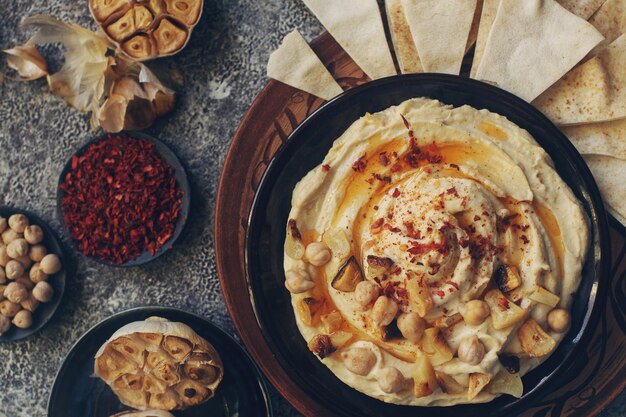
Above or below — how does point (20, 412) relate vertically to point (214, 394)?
above

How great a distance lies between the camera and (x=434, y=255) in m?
2.96

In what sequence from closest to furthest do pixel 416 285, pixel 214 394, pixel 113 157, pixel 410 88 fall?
1. pixel 416 285
2. pixel 410 88
3. pixel 214 394
4. pixel 113 157

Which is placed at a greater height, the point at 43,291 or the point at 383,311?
the point at 43,291

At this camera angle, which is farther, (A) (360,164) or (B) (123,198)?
(B) (123,198)

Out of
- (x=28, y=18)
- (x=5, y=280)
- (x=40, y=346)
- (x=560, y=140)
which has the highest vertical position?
(x=28, y=18)

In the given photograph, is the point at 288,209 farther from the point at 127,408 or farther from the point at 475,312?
the point at 127,408

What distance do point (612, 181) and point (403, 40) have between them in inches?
48.4

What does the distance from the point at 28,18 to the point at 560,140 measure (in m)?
2.76

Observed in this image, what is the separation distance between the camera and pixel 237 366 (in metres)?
3.61

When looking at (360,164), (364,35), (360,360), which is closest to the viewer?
(360,360)

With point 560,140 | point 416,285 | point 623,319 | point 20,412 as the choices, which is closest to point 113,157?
point 20,412

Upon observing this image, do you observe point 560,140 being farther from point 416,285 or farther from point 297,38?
point 297,38

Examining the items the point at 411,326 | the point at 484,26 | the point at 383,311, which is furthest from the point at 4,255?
the point at 484,26

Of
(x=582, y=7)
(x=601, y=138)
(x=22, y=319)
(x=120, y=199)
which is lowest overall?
(x=601, y=138)
